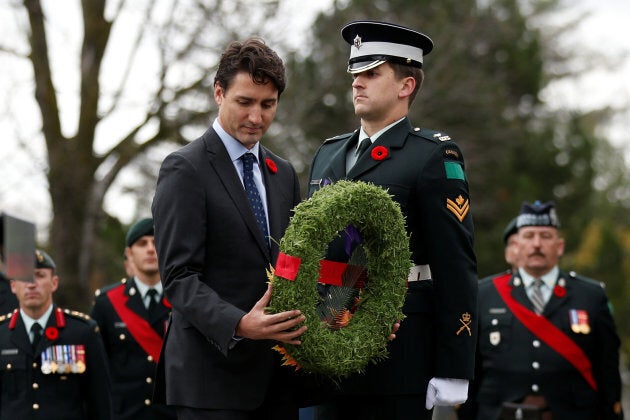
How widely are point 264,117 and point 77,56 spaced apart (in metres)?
13.7

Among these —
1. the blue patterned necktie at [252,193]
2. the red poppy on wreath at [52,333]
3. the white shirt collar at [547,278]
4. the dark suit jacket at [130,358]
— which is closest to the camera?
the blue patterned necktie at [252,193]

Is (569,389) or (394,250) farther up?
(394,250)

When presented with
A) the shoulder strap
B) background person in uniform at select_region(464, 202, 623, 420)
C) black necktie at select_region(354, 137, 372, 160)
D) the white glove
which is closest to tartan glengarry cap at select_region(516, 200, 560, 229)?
background person in uniform at select_region(464, 202, 623, 420)

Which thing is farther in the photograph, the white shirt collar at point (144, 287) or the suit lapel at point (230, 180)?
the white shirt collar at point (144, 287)

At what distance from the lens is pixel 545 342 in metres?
8.25

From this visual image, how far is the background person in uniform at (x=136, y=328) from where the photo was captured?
7.72m

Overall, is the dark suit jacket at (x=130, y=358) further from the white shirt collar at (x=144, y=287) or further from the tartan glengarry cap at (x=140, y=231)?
the tartan glengarry cap at (x=140, y=231)

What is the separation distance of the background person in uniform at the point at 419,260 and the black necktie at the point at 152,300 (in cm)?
353

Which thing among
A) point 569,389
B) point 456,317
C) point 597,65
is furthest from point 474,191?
point 456,317

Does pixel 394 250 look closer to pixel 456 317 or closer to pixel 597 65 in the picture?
pixel 456 317

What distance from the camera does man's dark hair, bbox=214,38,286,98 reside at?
416cm

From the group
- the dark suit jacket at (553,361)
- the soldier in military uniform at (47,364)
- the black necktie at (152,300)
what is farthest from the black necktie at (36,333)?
the dark suit jacket at (553,361)

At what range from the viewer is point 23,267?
407cm

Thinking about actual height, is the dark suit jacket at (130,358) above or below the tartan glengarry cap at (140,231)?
below
